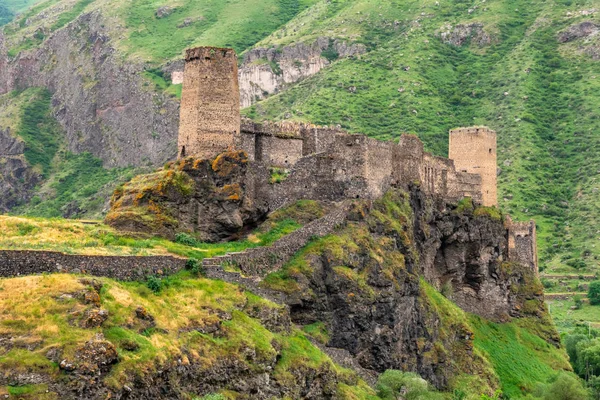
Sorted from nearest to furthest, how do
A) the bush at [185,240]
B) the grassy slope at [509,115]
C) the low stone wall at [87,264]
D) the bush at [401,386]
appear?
the low stone wall at [87,264], the bush at [185,240], the bush at [401,386], the grassy slope at [509,115]

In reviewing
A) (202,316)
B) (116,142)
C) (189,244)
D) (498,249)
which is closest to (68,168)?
(116,142)

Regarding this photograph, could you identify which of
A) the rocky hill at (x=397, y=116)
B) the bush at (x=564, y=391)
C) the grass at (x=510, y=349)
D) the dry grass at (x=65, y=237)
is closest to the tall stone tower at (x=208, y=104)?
the dry grass at (x=65, y=237)

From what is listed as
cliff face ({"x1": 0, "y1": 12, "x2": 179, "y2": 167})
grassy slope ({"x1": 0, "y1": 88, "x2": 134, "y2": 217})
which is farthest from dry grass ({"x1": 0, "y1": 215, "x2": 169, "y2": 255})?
cliff face ({"x1": 0, "y1": 12, "x2": 179, "y2": 167})

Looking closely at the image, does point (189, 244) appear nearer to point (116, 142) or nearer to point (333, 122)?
point (333, 122)

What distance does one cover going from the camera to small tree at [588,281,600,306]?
5782 inches

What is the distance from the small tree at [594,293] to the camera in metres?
147

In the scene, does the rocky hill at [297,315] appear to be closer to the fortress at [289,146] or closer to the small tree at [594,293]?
the fortress at [289,146]

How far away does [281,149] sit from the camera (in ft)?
254

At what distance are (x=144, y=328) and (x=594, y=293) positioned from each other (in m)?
111

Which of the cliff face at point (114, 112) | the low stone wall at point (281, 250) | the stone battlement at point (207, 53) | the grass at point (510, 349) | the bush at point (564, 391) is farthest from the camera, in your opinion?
the cliff face at point (114, 112)

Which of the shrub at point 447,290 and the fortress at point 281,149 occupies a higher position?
the fortress at point 281,149

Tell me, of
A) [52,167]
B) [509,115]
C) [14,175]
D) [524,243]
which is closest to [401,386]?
[524,243]

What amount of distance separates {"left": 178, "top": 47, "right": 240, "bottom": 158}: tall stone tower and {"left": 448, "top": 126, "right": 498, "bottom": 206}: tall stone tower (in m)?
38.1

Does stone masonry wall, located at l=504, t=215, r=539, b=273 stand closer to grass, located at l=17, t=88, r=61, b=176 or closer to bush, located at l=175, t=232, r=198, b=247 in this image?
bush, located at l=175, t=232, r=198, b=247
